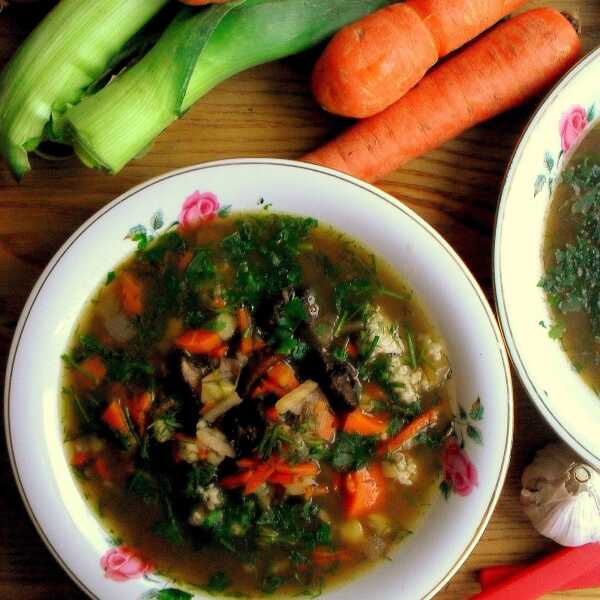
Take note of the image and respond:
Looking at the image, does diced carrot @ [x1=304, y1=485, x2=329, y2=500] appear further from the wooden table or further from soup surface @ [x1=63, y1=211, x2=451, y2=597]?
the wooden table

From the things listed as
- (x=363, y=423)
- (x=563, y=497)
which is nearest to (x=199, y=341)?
(x=363, y=423)

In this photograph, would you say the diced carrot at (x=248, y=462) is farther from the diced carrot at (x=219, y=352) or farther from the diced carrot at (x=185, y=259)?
the diced carrot at (x=185, y=259)

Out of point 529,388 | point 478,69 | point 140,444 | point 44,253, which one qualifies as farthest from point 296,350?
point 478,69

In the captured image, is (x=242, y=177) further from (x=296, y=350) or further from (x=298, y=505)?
(x=298, y=505)

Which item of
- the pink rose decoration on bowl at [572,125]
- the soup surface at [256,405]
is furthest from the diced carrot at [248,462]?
the pink rose decoration on bowl at [572,125]

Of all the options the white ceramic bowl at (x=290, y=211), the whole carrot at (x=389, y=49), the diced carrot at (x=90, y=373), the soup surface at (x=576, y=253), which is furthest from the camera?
the soup surface at (x=576, y=253)

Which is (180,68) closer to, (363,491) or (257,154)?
(257,154)

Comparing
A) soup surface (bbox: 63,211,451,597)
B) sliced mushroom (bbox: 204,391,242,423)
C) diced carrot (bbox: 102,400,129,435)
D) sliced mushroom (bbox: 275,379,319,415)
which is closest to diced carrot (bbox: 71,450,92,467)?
soup surface (bbox: 63,211,451,597)
